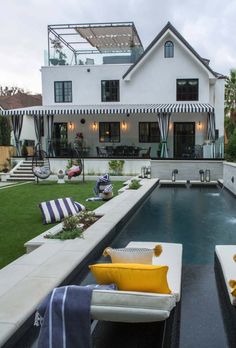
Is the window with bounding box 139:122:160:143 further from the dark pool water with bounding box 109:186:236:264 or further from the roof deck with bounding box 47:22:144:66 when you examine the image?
the dark pool water with bounding box 109:186:236:264

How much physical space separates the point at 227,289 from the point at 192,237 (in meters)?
4.25

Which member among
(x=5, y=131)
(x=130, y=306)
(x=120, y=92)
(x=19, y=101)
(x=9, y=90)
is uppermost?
(x=9, y=90)

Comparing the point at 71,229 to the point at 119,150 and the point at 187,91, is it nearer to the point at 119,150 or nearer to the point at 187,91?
the point at 119,150

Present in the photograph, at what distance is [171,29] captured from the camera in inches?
1014

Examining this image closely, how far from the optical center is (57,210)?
9789 mm

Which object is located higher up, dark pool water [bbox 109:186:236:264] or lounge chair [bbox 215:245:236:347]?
lounge chair [bbox 215:245:236:347]

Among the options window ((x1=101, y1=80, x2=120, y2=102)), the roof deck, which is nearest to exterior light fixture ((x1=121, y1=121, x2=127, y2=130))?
window ((x1=101, y1=80, x2=120, y2=102))

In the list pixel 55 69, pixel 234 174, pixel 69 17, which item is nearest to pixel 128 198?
pixel 234 174

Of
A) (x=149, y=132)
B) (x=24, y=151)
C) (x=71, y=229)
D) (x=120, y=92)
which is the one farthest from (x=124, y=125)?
(x=71, y=229)

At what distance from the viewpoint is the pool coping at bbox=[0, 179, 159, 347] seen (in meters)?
3.80

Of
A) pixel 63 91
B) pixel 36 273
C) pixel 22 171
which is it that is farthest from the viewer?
pixel 63 91

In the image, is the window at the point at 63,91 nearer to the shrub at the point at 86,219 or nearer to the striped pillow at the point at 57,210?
the striped pillow at the point at 57,210

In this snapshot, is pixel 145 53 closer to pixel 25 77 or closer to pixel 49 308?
pixel 49 308

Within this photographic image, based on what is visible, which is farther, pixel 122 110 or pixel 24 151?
pixel 24 151
